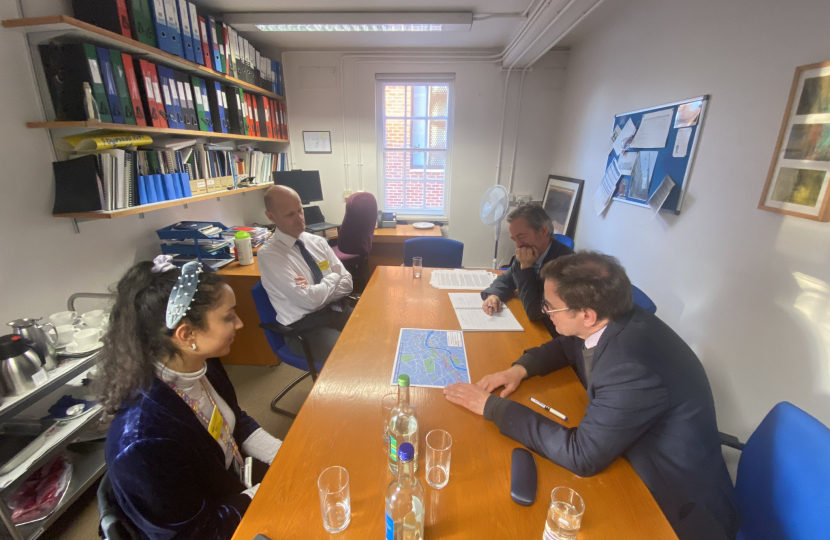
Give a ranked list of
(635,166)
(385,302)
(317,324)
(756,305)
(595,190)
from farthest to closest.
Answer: (595,190) → (635,166) → (317,324) → (385,302) → (756,305)

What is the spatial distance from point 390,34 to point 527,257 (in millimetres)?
2790

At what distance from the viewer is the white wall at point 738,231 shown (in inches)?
47.2

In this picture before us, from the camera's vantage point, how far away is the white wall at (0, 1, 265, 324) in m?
1.52

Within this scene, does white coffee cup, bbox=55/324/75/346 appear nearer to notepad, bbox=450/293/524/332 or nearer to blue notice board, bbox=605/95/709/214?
notepad, bbox=450/293/524/332

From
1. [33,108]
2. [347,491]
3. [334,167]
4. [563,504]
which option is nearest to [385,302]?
[347,491]

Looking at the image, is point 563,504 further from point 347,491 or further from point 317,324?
point 317,324

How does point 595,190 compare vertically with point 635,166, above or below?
below

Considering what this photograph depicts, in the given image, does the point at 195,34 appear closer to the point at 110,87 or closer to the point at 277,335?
the point at 110,87

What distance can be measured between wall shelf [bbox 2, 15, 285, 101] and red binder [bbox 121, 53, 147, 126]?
0.07 m

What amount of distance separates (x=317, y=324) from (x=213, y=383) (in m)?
0.83

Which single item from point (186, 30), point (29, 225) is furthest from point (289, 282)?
point (186, 30)

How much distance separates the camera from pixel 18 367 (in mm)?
1292

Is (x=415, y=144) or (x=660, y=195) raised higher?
(x=415, y=144)

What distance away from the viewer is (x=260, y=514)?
775mm
